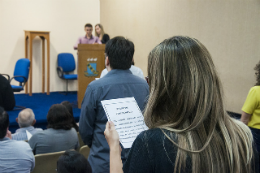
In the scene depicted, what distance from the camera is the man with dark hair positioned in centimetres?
151

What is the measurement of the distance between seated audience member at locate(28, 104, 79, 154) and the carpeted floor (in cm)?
196

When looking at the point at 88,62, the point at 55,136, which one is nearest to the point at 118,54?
the point at 55,136

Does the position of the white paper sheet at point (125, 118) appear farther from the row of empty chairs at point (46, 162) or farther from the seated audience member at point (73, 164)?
the row of empty chairs at point (46, 162)

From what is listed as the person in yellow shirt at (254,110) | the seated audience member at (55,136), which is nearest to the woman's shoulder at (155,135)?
the person in yellow shirt at (254,110)

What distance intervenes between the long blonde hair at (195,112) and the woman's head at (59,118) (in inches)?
70.1

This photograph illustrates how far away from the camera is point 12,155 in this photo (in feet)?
6.12

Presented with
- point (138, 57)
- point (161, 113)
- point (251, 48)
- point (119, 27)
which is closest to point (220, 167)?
point (161, 113)

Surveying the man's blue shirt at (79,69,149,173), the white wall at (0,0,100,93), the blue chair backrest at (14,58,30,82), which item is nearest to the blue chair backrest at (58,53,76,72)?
the white wall at (0,0,100,93)

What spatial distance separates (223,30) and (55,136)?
8.14 ft

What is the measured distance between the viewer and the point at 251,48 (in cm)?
301

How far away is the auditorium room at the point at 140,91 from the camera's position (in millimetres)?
716

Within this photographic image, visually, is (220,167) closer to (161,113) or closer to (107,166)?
(161,113)

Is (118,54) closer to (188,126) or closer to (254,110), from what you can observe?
(188,126)

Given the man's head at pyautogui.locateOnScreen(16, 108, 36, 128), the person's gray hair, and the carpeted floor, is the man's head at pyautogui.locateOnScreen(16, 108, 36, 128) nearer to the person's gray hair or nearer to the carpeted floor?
the person's gray hair
